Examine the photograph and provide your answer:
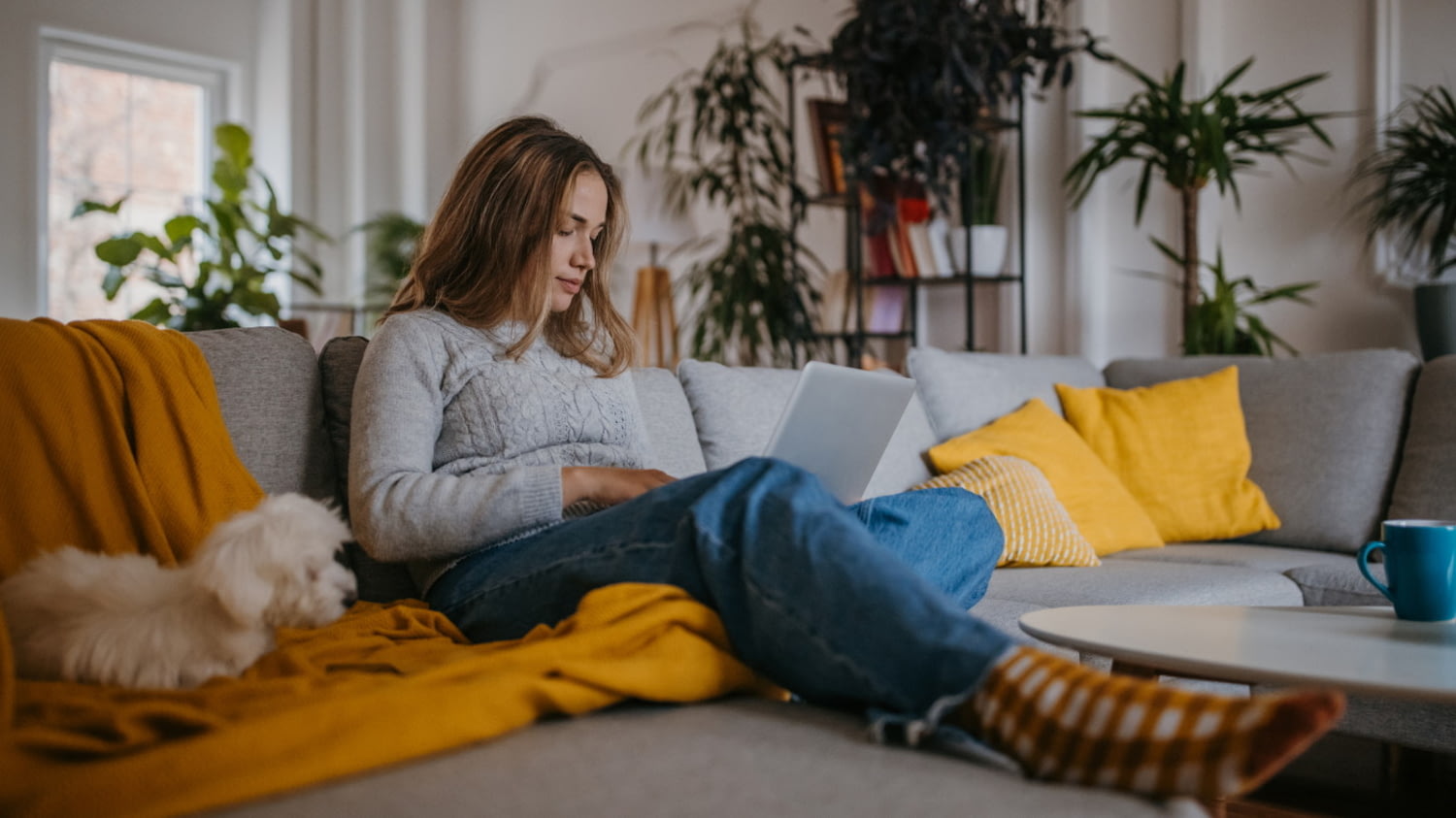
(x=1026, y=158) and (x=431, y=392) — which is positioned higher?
(x=1026, y=158)

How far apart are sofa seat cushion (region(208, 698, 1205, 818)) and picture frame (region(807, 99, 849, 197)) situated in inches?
125

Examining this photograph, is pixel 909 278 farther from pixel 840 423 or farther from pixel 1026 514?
pixel 840 423

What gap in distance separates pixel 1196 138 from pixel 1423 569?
2066mm

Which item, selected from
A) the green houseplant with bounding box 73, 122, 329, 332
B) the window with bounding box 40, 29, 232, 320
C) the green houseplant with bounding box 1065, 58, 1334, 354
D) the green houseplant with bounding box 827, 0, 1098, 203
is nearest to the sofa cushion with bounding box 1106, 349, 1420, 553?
the green houseplant with bounding box 1065, 58, 1334, 354

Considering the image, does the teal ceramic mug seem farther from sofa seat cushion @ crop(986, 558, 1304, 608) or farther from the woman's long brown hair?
the woman's long brown hair

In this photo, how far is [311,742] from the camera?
878 millimetres

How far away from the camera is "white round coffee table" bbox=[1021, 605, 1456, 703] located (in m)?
1.05

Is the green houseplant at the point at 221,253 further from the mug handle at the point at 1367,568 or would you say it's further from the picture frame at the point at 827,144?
the mug handle at the point at 1367,568

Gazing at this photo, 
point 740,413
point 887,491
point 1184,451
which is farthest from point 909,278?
point 740,413

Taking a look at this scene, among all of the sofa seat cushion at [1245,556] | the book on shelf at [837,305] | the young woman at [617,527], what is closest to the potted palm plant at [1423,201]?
the sofa seat cushion at [1245,556]

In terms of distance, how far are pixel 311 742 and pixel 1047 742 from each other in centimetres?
56

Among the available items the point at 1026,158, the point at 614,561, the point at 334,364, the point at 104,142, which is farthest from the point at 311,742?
A: the point at 104,142

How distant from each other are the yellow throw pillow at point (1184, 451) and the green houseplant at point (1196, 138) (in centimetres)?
66

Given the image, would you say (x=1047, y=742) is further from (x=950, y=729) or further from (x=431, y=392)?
(x=431, y=392)
